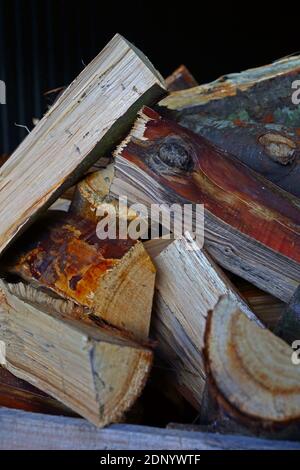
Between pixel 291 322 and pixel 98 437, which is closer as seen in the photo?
pixel 98 437

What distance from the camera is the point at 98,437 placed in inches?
60.2

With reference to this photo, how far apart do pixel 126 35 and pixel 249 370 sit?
4587mm

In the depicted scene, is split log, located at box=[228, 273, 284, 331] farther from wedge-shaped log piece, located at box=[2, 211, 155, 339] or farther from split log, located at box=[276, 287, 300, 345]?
wedge-shaped log piece, located at box=[2, 211, 155, 339]

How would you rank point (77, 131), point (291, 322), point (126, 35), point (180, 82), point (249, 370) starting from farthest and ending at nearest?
point (126, 35) → point (180, 82) → point (77, 131) → point (291, 322) → point (249, 370)

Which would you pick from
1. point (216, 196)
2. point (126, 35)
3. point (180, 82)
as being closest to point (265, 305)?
point (216, 196)

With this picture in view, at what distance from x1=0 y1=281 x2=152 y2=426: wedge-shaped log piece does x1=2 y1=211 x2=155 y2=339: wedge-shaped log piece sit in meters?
0.05

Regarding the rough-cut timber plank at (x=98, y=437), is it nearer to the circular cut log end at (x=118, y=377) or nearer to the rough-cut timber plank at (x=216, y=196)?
the circular cut log end at (x=118, y=377)

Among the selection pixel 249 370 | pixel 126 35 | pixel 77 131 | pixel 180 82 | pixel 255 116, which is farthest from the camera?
pixel 126 35

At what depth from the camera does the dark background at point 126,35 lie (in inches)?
188

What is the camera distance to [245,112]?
2369 mm

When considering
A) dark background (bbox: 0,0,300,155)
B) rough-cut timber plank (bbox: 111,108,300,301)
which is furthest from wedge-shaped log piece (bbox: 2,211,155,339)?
dark background (bbox: 0,0,300,155)

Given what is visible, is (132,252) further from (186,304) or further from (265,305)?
(265,305)

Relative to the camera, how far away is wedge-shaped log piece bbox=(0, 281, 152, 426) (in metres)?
1.52

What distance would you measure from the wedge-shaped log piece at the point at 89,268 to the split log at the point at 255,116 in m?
0.52
